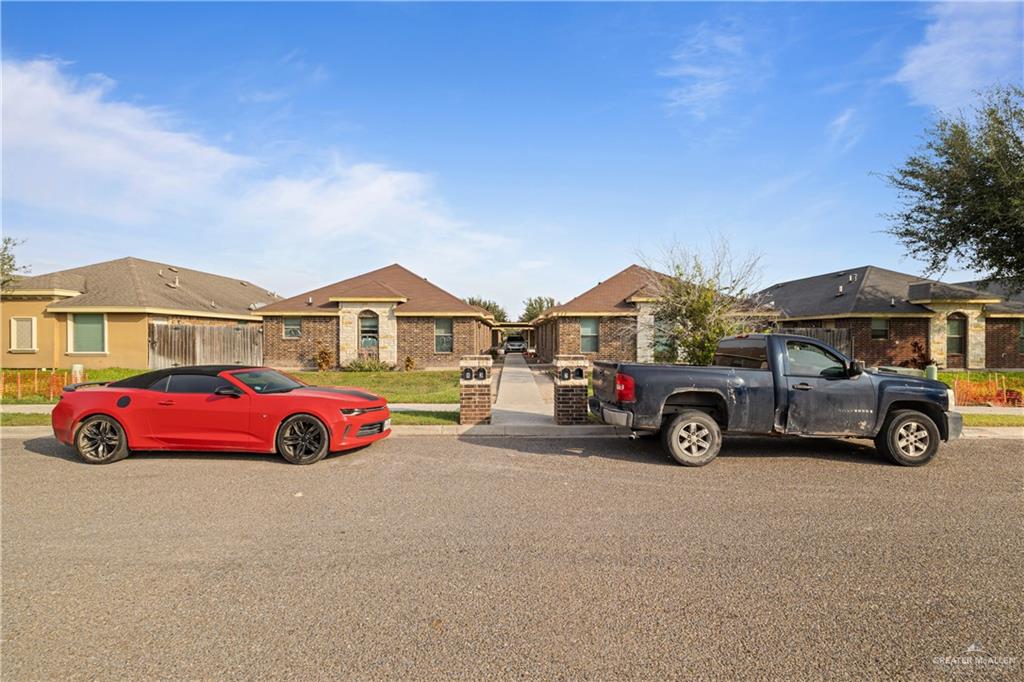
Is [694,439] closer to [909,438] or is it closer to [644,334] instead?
[909,438]

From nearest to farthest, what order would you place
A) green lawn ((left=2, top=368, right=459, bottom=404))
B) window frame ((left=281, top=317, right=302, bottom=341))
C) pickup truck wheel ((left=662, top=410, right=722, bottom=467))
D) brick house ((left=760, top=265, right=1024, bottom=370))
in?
pickup truck wheel ((left=662, top=410, right=722, bottom=467)) → green lawn ((left=2, top=368, right=459, bottom=404)) → brick house ((left=760, top=265, right=1024, bottom=370)) → window frame ((left=281, top=317, right=302, bottom=341))

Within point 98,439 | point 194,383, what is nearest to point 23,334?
point 98,439

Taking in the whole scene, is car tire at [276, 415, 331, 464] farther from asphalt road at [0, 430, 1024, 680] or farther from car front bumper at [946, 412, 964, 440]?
car front bumper at [946, 412, 964, 440]

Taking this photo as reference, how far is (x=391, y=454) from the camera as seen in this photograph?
7.77 metres

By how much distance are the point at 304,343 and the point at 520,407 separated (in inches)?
581

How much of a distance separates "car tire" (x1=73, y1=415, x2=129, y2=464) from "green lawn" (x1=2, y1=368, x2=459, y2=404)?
20.1 feet

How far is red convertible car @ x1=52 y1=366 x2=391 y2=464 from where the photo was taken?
284 inches

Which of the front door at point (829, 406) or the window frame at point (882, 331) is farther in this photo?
the window frame at point (882, 331)

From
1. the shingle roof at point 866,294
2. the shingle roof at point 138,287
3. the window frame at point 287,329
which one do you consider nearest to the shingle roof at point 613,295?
the shingle roof at point 866,294

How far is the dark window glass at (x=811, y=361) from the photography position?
7422mm

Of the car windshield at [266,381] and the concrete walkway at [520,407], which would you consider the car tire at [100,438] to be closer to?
the car windshield at [266,381]

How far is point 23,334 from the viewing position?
22.2 metres

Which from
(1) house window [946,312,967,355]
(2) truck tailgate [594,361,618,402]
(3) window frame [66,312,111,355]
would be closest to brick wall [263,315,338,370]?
(3) window frame [66,312,111,355]

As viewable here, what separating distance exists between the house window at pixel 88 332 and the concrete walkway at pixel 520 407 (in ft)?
57.9
